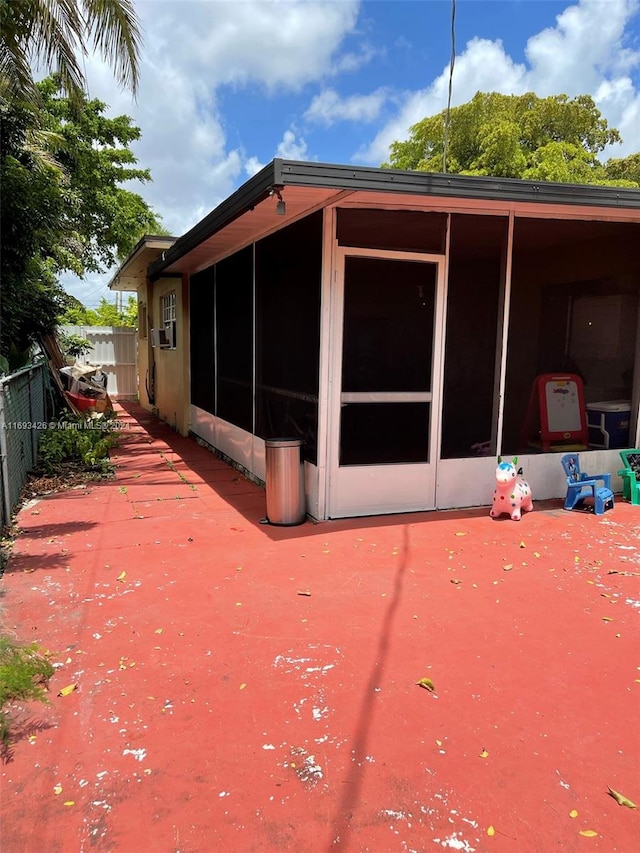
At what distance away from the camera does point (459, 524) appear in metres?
5.54

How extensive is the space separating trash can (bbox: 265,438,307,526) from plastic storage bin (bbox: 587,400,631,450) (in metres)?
3.50

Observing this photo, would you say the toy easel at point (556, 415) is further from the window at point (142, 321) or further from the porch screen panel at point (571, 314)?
the window at point (142, 321)

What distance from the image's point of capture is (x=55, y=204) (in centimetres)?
787

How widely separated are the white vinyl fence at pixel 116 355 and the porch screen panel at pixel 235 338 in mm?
9525

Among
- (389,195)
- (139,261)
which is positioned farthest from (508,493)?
(139,261)

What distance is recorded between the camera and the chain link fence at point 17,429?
5137mm

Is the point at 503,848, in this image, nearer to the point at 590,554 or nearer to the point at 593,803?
the point at 593,803

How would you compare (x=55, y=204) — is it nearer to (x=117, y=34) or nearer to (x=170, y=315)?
(x=117, y=34)

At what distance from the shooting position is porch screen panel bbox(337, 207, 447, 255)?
524 centimetres

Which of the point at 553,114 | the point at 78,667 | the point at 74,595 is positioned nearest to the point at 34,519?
the point at 74,595

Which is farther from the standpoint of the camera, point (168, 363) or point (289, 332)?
point (168, 363)

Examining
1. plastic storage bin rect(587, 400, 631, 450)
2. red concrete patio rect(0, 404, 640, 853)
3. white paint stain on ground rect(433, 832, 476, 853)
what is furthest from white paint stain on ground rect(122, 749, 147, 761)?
plastic storage bin rect(587, 400, 631, 450)

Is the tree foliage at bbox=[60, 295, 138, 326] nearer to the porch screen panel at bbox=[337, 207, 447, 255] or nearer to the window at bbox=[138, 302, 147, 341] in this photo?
the window at bbox=[138, 302, 147, 341]

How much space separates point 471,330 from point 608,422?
85.5 inches
